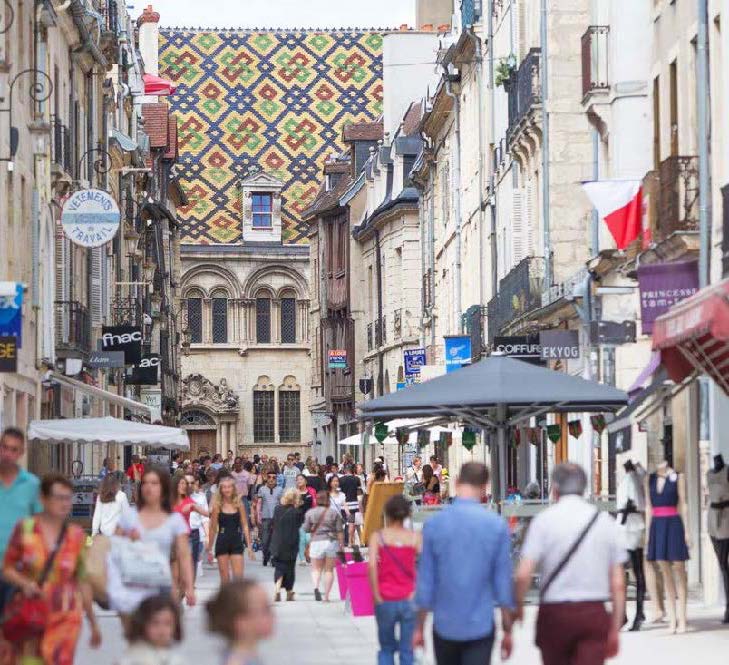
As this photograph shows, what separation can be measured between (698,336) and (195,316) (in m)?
70.3

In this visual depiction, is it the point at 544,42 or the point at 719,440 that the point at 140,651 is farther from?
the point at 544,42

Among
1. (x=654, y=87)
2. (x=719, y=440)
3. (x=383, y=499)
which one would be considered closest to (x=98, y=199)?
(x=383, y=499)

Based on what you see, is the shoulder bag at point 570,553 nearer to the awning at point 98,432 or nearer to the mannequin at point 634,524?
the mannequin at point 634,524

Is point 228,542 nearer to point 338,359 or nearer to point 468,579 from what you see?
point 468,579

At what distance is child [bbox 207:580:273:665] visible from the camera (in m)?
7.31

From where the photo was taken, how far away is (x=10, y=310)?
22672 millimetres

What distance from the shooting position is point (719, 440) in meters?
21.7

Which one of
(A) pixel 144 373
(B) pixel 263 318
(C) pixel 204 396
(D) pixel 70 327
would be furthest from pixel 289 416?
(D) pixel 70 327

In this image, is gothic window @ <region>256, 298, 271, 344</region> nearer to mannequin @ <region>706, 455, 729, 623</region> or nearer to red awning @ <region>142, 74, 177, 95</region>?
red awning @ <region>142, 74, 177, 95</region>

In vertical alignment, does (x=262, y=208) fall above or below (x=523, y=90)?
above

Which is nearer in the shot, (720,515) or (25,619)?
(25,619)

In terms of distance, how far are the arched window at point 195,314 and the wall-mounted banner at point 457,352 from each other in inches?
1761

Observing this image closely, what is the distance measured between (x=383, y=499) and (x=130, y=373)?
19234 millimetres

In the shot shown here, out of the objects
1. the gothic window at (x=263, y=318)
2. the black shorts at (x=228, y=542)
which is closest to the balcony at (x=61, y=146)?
the black shorts at (x=228, y=542)
